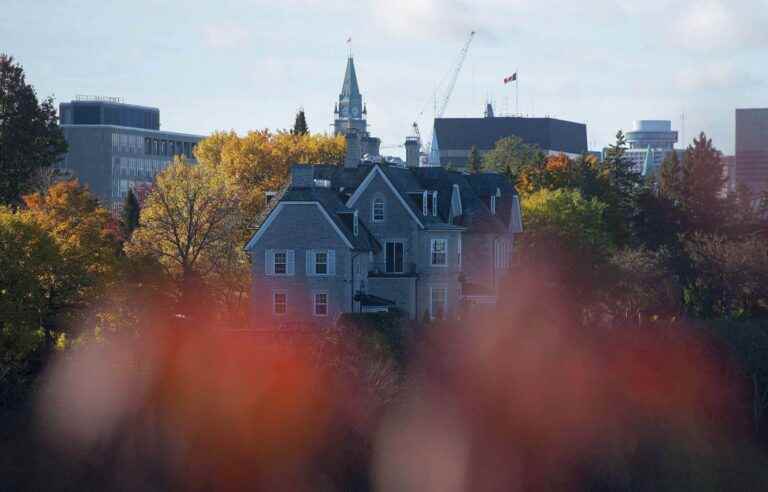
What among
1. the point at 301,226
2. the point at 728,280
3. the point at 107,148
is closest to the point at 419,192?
the point at 301,226

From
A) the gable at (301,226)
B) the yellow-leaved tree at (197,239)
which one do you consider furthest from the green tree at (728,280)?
the gable at (301,226)

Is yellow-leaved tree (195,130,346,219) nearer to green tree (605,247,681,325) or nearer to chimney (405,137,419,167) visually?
chimney (405,137,419,167)

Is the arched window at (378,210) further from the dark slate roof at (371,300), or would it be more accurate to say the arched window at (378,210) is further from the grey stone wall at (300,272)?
the grey stone wall at (300,272)

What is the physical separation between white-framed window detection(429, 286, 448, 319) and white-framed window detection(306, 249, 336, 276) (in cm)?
658

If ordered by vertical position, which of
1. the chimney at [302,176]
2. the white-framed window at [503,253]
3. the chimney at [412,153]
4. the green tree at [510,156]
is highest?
the green tree at [510,156]

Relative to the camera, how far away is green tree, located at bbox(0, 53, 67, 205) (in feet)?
277

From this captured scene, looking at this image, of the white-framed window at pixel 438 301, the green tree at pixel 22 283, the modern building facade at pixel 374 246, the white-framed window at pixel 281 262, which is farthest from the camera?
the white-framed window at pixel 438 301

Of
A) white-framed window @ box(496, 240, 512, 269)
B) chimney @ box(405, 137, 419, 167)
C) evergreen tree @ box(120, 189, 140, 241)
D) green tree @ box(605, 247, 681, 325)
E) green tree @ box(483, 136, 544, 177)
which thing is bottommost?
green tree @ box(605, 247, 681, 325)

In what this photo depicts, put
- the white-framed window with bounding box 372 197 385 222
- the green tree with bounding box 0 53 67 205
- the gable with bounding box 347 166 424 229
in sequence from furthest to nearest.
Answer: the green tree with bounding box 0 53 67 205, the white-framed window with bounding box 372 197 385 222, the gable with bounding box 347 166 424 229

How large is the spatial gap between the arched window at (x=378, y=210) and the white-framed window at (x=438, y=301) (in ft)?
14.2

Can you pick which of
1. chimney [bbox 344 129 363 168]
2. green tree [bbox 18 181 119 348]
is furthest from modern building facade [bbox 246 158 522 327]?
green tree [bbox 18 181 119 348]

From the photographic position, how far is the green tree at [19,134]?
84500 mm

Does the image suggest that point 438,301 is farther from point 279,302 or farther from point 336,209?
point 279,302

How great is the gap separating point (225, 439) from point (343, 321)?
10.2m
